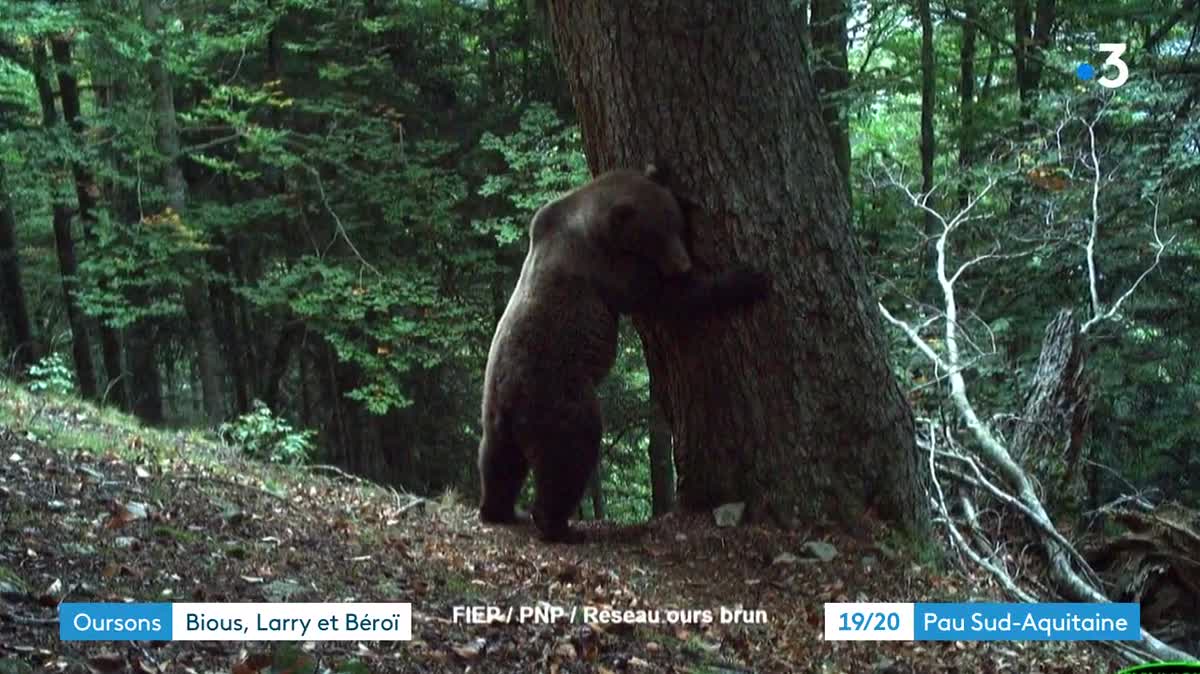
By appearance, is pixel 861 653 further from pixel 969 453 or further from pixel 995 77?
pixel 995 77

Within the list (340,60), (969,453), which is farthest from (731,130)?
(340,60)

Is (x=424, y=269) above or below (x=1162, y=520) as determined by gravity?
above

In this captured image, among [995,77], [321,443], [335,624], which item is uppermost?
[995,77]

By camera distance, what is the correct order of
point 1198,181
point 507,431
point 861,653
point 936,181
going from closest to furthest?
point 861,653 → point 507,431 → point 1198,181 → point 936,181

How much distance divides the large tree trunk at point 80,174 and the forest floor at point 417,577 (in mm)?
7124

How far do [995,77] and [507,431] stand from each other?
3.65 metres

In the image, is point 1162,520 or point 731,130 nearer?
point 731,130

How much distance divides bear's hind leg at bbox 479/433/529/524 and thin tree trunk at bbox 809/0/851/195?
9.96ft

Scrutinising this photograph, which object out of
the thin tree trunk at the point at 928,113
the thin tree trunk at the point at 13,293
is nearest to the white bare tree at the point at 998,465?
the thin tree trunk at the point at 928,113

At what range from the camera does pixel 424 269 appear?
10.9 metres

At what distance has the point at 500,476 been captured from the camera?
5.09m
